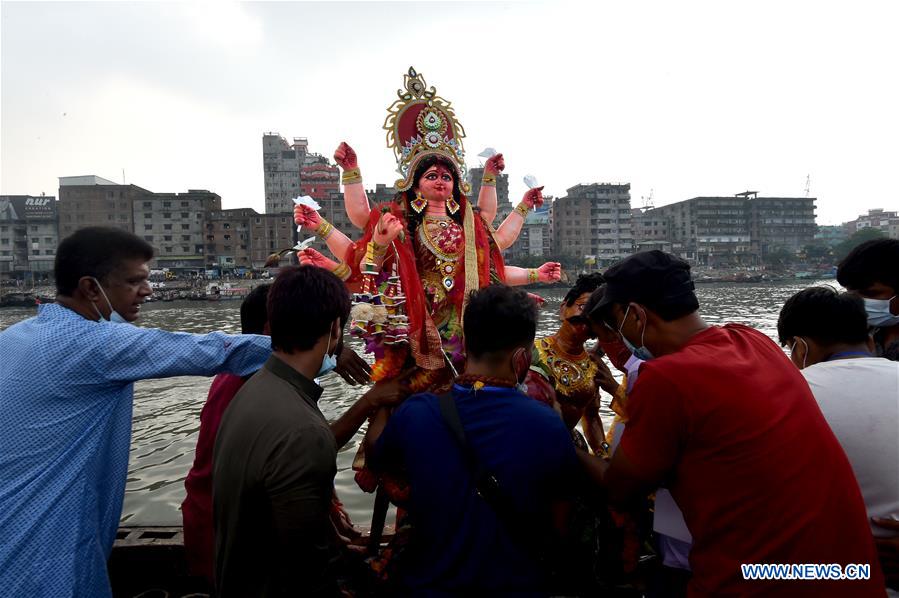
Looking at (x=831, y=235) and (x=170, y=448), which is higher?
(x=831, y=235)

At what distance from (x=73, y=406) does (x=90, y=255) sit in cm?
68

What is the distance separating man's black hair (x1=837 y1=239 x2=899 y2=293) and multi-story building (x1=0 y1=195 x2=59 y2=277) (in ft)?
274

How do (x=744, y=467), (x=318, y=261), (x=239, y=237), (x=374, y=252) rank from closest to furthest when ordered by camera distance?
(x=744, y=467) → (x=374, y=252) → (x=318, y=261) → (x=239, y=237)

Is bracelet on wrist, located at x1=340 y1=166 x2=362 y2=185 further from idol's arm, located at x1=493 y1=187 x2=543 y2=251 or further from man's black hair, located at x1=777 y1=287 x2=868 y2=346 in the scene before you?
man's black hair, located at x1=777 y1=287 x2=868 y2=346

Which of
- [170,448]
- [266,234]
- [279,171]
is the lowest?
[170,448]

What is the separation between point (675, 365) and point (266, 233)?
70.5 m

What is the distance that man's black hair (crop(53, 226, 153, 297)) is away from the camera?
219 centimetres

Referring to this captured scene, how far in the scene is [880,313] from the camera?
361 centimetres

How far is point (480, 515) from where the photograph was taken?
1869 mm

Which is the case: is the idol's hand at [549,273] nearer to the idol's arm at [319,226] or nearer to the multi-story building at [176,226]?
the idol's arm at [319,226]

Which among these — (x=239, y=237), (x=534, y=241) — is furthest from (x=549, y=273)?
(x=534, y=241)

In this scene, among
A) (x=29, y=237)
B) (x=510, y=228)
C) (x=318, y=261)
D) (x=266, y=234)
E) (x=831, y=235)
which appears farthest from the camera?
(x=831, y=235)

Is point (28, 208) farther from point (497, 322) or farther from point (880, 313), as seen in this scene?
point (880, 313)

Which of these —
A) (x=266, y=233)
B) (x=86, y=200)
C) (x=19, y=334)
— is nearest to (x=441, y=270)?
(x=19, y=334)
